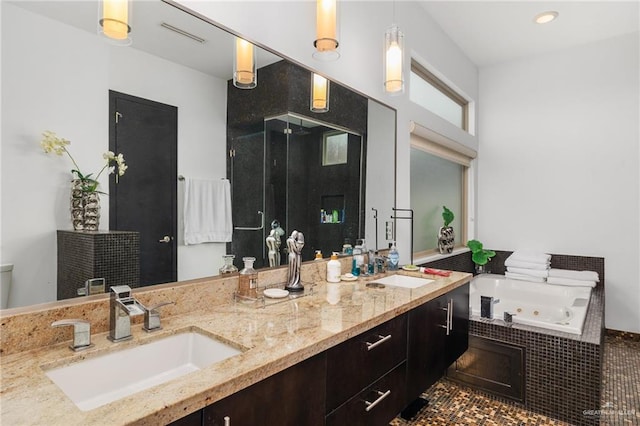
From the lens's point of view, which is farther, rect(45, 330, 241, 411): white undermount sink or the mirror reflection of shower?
the mirror reflection of shower

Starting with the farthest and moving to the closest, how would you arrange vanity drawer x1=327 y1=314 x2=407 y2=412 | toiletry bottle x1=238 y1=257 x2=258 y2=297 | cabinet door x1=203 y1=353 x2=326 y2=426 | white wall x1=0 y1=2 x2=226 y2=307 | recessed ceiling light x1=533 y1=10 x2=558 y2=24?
recessed ceiling light x1=533 y1=10 x2=558 y2=24
toiletry bottle x1=238 y1=257 x2=258 y2=297
vanity drawer x1=327 y1=314 x2=407 y2=412
white wall x1=0 y1=2 x2=226 y2=307
cabinet door x1=203 y1=353 x2=326 y2=426

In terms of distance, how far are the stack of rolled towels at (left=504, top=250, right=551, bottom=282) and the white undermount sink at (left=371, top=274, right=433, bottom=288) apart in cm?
210

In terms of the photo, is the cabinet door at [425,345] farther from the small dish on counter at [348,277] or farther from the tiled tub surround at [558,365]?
the tiled tub surround at [558,365]

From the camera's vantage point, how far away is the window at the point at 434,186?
311 centimetres

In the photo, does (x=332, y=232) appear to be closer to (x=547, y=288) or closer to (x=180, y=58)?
(x=180, y=58)

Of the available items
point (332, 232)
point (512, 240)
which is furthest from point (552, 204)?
point (332, 232)

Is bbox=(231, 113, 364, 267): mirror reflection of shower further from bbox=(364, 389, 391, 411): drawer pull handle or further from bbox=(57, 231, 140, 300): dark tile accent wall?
bbox=(364, 389, 391, 411): drawer pull handle

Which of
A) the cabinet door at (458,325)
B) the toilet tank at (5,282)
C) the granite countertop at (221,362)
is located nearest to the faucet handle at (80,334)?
the granite countertop at (221,362)

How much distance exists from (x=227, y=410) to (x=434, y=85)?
135 inches

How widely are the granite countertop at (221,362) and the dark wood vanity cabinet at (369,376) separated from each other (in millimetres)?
56

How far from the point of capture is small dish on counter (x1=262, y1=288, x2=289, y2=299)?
1.48 metres

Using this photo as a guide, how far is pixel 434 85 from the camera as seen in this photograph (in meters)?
3.39

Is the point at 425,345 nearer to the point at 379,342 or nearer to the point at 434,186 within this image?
the point at 379,342

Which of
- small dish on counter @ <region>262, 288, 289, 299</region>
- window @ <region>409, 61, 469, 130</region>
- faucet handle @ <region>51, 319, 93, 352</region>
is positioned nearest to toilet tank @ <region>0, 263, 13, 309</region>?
faucet handle @ <region>51, 319, 93, 352</region>
